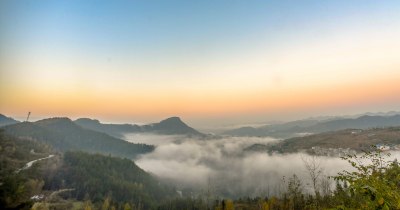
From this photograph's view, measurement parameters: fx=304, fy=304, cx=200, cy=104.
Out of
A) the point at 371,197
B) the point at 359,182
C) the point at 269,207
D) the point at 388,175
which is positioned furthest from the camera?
the point at 269,207

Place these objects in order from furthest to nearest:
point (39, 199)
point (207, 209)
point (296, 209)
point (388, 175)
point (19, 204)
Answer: point (39, 199) < point (207, 209) < point (296, 209) < point (19, 204) < point (388, 175)

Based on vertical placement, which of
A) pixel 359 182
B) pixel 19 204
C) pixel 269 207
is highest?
pixel 359 182

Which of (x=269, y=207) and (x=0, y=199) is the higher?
(x=0, y=199)

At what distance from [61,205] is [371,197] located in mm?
217810

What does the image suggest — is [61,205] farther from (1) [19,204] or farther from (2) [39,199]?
(1) [19,204]

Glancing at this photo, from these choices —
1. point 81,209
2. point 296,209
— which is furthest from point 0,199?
point 81,209

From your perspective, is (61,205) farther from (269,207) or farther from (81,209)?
(269,207)

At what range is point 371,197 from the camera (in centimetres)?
837

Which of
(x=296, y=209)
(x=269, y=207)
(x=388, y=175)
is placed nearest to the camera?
(x=388, y=175)

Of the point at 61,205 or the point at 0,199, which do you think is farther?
the point at 61,205

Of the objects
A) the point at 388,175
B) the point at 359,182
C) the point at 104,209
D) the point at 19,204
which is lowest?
the point at 104,209

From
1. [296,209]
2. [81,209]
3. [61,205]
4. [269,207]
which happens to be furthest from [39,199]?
[296,209]

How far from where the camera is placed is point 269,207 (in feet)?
466

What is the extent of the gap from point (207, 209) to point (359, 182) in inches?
7271
